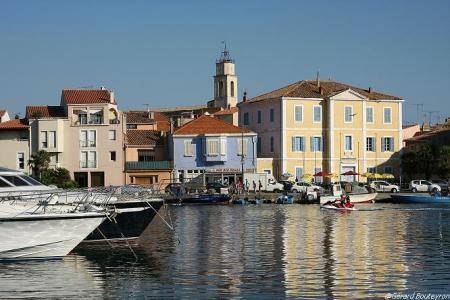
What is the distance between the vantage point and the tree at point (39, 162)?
92.4 meters

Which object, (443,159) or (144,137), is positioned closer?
A: (443,159)

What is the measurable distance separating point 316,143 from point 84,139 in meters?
24.1

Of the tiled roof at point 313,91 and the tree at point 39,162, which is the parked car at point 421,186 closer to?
the tiled roof at point 313,91

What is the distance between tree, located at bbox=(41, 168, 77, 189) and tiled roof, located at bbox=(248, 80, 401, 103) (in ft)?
78.7

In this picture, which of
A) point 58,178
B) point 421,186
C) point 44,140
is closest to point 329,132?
point 421,186

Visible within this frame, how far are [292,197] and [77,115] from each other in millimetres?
25349

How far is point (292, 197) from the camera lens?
85625 mm

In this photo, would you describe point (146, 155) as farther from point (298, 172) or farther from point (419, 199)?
point (419, 199)

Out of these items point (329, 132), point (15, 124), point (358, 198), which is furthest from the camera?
point (329, 132)

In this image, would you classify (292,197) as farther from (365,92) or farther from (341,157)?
(365,92)

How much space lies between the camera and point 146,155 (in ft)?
338

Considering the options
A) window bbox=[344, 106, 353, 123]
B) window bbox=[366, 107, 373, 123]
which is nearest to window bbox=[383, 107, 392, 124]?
window bbox=[366, 107, 373, 123]

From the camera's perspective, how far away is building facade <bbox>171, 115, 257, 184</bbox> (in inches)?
3925

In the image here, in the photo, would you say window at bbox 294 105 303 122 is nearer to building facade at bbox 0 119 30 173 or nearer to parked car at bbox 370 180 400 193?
parked car at bbox 370 180 400 193
